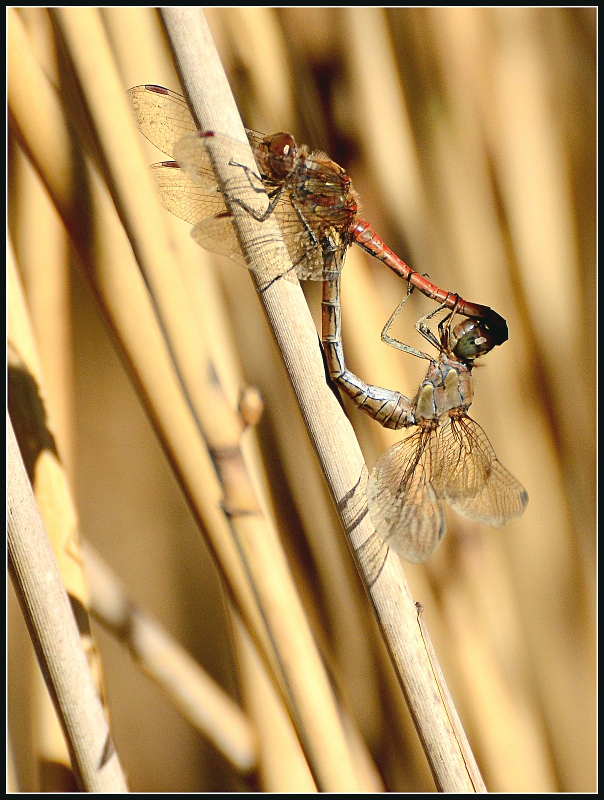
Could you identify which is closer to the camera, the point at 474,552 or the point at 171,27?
the point at 171,27

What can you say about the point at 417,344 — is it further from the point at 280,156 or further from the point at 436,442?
the point at 280,156

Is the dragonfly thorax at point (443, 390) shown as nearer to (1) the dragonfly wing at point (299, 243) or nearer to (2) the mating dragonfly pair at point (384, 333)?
(2) the mating dragonfly pair at point (384, 333)

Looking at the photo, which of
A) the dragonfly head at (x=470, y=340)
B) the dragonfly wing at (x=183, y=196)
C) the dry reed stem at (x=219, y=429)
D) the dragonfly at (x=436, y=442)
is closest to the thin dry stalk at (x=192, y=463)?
the dry reed stem at (x=219, y=429)

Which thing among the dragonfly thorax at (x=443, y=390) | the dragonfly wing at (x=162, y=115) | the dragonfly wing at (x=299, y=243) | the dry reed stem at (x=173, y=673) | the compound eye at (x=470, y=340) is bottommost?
the dry reed stem at (x=173, y=673)

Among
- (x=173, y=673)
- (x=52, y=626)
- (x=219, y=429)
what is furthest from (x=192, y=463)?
(x=173, y=673)

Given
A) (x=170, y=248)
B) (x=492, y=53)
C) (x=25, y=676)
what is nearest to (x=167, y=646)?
(x=25, y=676)

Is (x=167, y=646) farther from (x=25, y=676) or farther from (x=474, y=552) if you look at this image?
(x=474, y=552)
